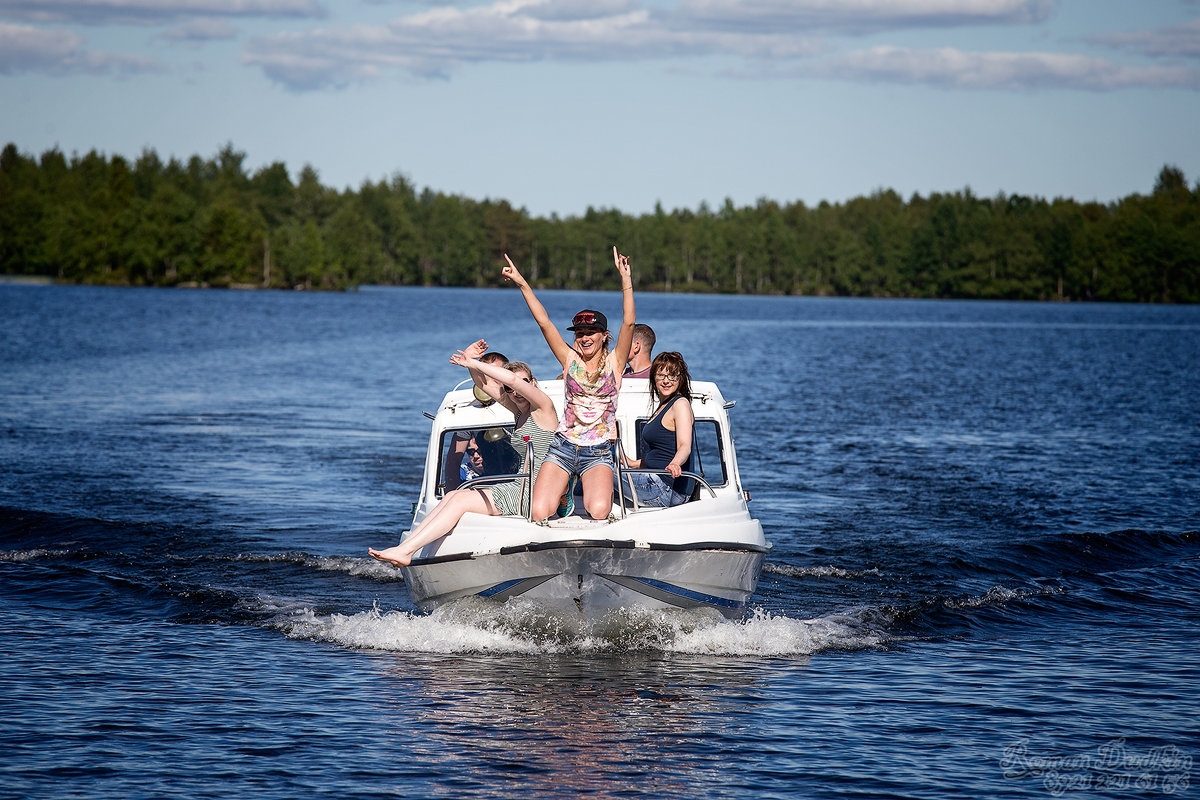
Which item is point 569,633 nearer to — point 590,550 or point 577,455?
point 590,550

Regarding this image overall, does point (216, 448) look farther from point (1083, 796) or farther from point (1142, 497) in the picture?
point (1083, 796)

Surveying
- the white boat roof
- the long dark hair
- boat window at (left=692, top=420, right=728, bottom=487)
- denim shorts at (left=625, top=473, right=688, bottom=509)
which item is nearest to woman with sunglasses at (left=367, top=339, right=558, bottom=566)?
denim shorts at (left=625, top=473, right=688, bottom=509)

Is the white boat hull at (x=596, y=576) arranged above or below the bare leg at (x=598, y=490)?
below

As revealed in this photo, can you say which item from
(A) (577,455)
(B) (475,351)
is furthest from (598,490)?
(B) (475,351)

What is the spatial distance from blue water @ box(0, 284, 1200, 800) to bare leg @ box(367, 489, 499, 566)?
0.88 meters

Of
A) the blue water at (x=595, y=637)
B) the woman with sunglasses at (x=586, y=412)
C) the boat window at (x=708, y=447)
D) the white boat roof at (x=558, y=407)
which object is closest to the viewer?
the blue water at (x=595, y=637)

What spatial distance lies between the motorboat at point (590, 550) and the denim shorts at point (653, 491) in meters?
0.10

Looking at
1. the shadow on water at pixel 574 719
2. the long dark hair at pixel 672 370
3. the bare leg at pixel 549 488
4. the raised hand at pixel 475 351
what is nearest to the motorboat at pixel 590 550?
the bare leg at pixel 549 488

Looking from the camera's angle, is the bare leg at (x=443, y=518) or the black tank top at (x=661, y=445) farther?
the black tank top at (x=661, y=445)

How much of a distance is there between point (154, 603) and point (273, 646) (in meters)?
2.36

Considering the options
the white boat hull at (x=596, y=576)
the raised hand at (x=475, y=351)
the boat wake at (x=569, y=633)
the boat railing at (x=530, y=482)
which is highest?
the raised hand at (x=475, y=351)

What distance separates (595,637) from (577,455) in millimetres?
1834

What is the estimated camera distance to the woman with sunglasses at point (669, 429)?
10.9m

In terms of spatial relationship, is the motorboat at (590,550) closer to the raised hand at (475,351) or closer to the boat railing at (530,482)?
the boat railing at (530,482)
